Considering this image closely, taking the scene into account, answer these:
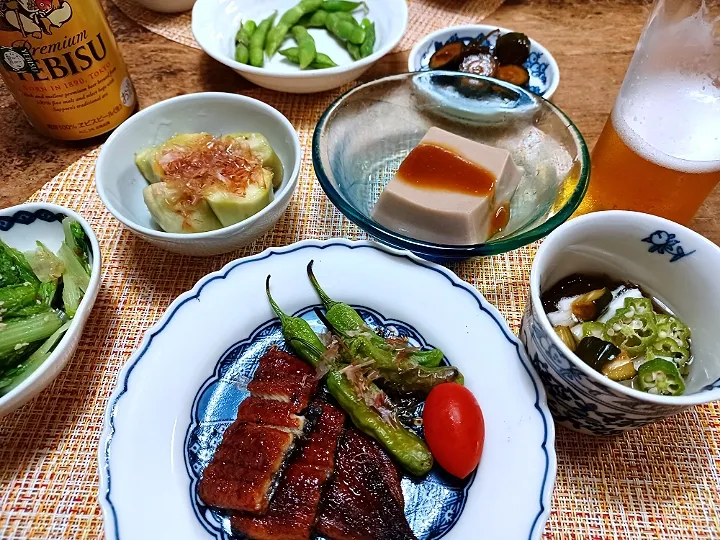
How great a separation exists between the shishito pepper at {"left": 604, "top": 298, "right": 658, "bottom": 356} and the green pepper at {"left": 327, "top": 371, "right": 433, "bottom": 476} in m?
0.62

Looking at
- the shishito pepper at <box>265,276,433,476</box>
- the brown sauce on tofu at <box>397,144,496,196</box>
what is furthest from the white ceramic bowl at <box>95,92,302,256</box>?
the brown sauce on tofu at <box>397,144,496,196</box>

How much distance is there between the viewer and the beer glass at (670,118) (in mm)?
1708

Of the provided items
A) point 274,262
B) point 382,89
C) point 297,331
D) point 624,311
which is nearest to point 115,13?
point 382,89

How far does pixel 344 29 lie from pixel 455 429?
220 centimetres

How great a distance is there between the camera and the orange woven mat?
1.42m

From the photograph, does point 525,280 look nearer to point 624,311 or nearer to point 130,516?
point 624,311

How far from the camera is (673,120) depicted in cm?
177

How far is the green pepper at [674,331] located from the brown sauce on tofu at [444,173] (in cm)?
70

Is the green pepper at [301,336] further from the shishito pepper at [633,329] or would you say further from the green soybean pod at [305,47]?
the green soybean pod at [305,47]

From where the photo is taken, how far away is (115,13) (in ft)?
10.4

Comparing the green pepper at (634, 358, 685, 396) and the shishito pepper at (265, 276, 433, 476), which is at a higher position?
the green pepper at (634, 358, 685, 396)

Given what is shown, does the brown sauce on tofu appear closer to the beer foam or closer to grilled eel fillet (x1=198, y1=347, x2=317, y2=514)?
the beer foam

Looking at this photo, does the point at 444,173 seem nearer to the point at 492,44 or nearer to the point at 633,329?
the point at 633,329

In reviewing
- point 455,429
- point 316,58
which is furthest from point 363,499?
point 316,58
